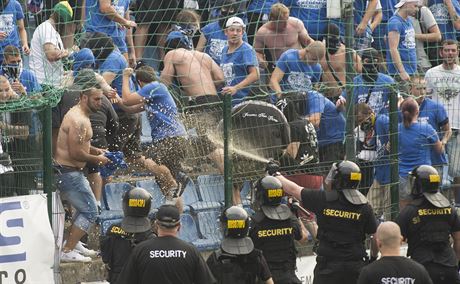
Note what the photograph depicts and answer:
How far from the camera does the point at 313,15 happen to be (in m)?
16.2

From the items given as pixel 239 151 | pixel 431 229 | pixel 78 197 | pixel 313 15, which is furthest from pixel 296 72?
pixel 431 229

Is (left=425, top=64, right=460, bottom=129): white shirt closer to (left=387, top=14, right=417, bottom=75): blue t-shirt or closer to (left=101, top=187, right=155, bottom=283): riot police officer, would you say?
(left=387, top=14, right=417, bottom=75): blue t-shirt

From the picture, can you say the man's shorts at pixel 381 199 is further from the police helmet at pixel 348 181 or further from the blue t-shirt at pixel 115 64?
the blue t-shirt at pixel 115 64

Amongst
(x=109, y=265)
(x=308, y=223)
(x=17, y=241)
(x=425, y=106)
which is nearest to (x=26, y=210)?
(x=17, y=241)

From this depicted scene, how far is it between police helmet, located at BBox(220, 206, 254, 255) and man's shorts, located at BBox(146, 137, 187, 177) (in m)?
2.92

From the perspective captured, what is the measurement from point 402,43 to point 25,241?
20.3ft

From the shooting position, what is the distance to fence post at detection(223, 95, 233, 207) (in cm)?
1316

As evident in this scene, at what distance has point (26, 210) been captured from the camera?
1206 cm

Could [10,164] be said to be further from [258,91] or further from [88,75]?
[258,91]

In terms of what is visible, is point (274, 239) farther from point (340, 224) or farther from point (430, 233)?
point (430, 233)

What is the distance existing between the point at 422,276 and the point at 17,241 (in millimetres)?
3857

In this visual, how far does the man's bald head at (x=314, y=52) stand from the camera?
14789mm

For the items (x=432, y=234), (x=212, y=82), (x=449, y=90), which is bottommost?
(x=432, y=234)

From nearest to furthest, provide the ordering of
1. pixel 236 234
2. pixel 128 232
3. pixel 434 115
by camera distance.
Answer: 1. pixel 236 234
2. pixel 128 232
3. pixel 434 115
